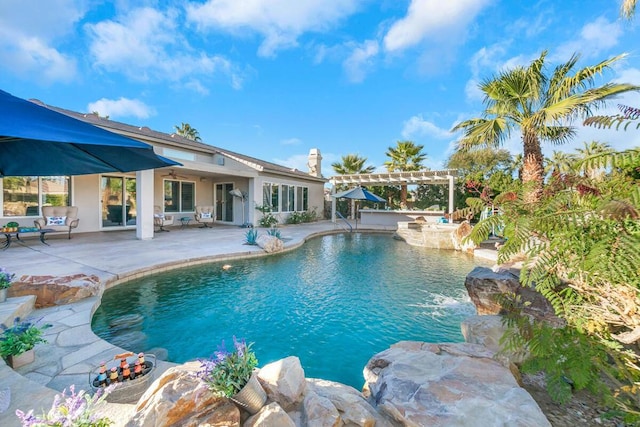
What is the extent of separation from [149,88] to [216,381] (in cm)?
2283

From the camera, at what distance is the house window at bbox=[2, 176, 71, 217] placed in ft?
29.6

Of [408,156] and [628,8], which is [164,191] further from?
[408,156]

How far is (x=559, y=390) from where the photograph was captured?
2.10 meters

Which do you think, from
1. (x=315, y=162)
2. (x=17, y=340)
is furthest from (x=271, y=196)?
(x=17, y=340)

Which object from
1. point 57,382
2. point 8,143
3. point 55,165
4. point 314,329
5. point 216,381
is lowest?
point 314,329

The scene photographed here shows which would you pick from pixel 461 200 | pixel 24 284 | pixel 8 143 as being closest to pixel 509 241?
pixel 8 143

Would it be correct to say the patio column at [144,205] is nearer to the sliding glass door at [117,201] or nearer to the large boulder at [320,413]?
the sliding glass door at [117,201]

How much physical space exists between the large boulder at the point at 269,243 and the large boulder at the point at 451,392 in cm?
687

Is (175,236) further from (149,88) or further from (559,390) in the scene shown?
(149,88)

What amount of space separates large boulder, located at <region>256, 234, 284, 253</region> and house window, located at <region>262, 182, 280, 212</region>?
5.92 metres

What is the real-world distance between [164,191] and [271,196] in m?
5.37

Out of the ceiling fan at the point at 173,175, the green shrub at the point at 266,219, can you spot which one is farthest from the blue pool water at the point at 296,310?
the ceiling fan at the point at 173,175

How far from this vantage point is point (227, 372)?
1961 millimetres

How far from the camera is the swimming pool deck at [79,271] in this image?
2.31m
